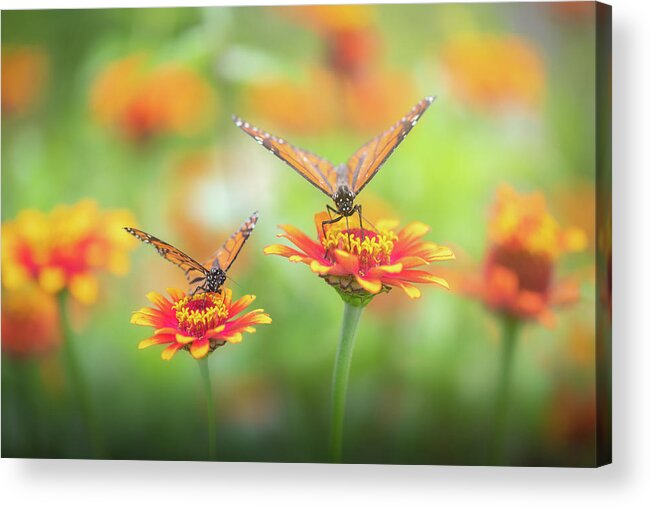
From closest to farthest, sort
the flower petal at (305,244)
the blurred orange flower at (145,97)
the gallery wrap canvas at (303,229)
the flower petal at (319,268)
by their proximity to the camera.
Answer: the flower petal at (319,268) < the flower petal at (305,244) < the gallery wrap canvas at (303,229) < the blurred orange flower at (145,97)

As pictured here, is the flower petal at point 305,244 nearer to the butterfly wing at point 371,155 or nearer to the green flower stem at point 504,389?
the butterfly wing at point 371,155

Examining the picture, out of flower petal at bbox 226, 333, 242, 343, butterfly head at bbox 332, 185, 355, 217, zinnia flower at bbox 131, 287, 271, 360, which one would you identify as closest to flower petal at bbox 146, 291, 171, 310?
zinnia flower at bbox 131, 287, 271, 360

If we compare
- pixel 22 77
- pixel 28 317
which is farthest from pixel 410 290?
pixel 22 77

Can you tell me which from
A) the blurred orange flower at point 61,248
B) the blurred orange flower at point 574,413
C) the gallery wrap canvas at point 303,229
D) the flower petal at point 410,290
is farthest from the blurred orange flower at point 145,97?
the blurred orange flower at point 574,413

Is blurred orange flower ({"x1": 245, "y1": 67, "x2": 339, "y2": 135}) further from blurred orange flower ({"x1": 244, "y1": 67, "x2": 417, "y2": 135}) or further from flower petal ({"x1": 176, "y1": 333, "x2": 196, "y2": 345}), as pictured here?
flower petal ({"x1": 176, "y1": 333, "x2": 196, "y2": 345})

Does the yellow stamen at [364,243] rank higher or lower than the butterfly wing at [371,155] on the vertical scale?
lower
